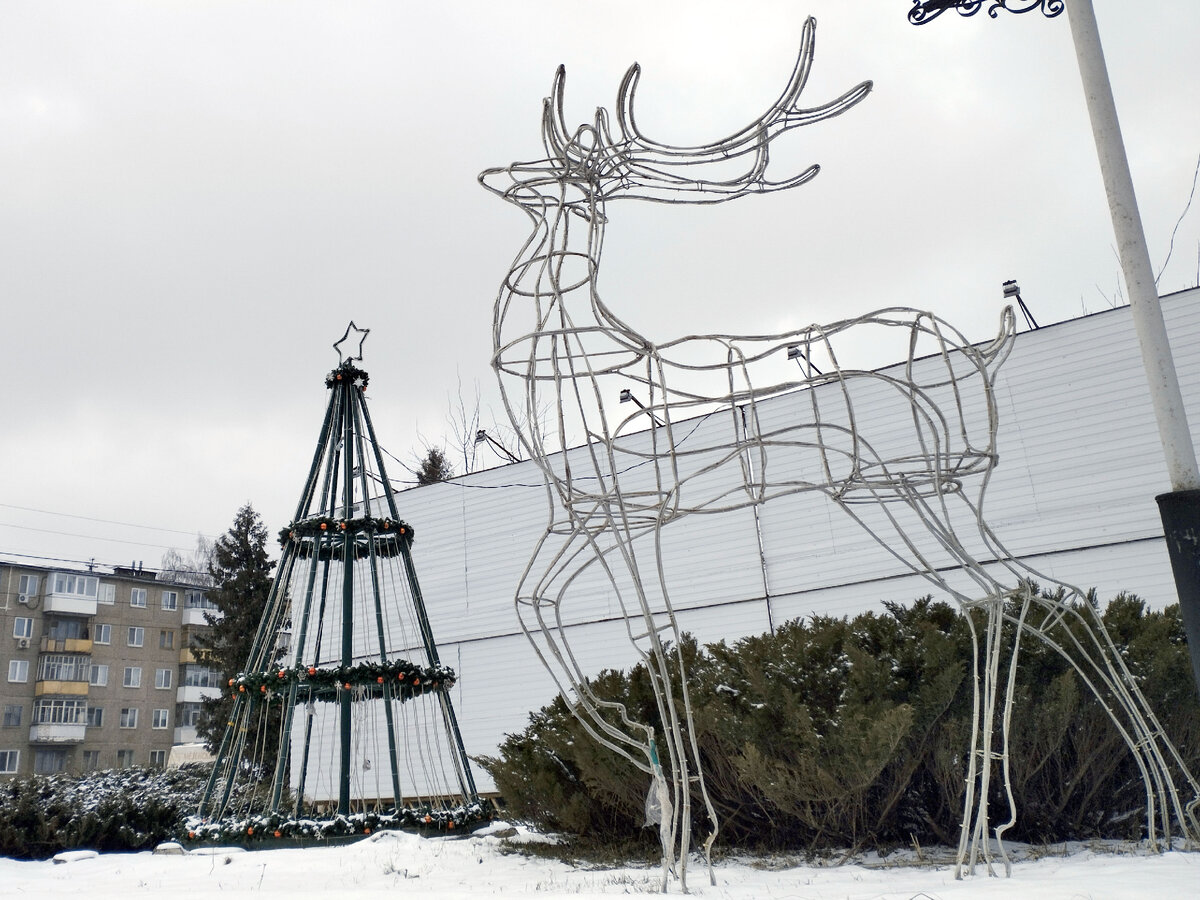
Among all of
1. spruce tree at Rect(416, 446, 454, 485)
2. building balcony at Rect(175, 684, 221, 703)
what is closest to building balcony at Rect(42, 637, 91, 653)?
building balcony at Rect(175, 684, 221, 703)

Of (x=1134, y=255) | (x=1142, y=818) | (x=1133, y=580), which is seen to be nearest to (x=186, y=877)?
(x=1142, y=818)

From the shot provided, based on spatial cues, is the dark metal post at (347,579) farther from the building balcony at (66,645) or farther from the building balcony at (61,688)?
the building balcony at (66,645)

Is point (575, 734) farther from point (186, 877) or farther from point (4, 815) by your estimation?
point (4, 815)

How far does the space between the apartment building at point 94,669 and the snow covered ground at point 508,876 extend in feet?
132

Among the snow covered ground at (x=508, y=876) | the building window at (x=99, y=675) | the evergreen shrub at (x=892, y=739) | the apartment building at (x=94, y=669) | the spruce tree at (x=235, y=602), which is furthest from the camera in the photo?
the building window at (x=99, y=675)

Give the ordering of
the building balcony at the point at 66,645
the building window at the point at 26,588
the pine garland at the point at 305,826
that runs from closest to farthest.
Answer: the pine garland at the point at 305,826
the building window at the point at 26,588
the building balcony at the point at 66,645

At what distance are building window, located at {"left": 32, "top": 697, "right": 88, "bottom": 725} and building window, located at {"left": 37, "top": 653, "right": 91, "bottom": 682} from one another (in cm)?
102

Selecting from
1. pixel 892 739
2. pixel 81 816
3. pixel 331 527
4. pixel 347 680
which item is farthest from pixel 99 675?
pixel 892 739

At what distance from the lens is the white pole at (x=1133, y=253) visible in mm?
2707

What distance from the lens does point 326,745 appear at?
649 inches

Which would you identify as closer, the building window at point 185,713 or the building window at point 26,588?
the building window at point 26,588

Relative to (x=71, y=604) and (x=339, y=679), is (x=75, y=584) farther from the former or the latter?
(x=339, y=679)

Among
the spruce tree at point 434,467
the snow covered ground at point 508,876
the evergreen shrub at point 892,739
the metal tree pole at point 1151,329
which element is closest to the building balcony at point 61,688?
the spruce tree at point 434,467

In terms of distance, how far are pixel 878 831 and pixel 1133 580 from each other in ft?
24.2
